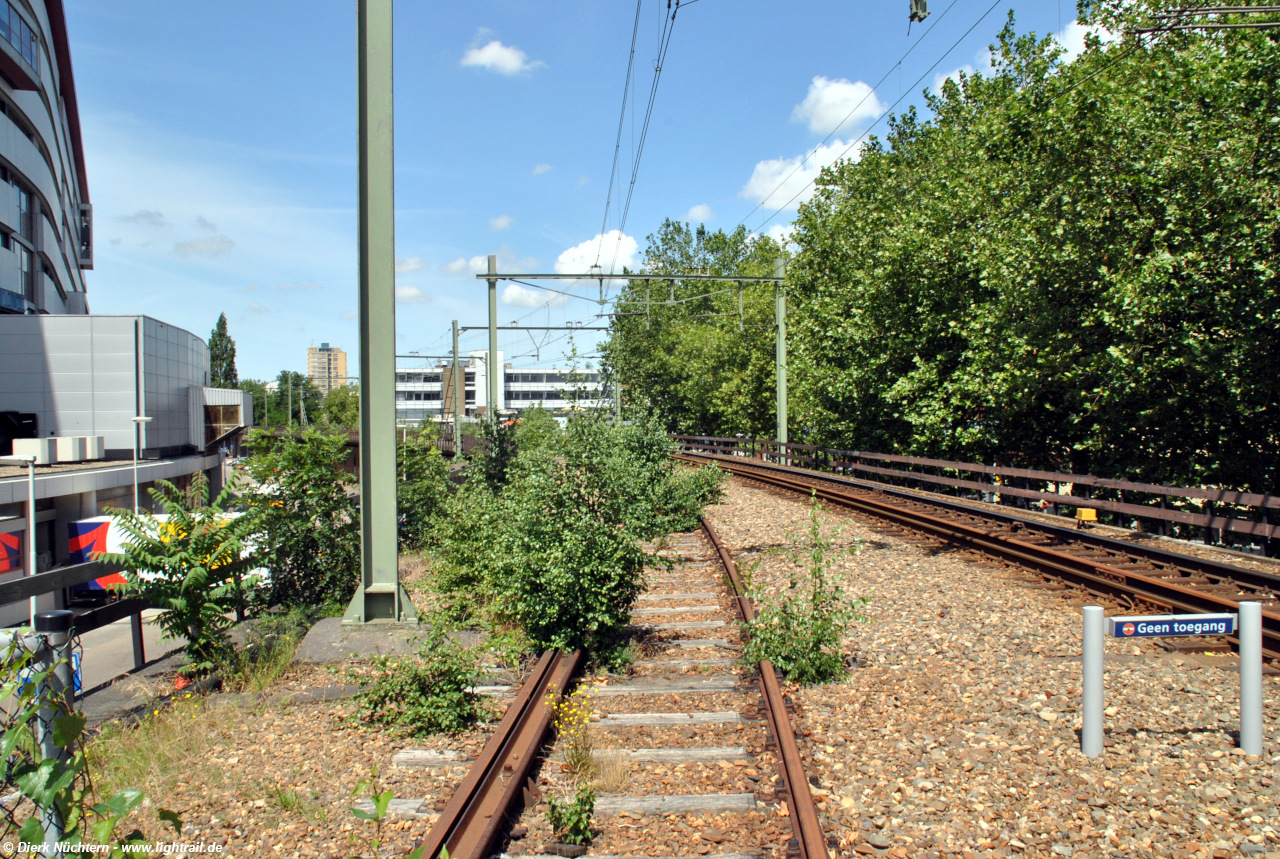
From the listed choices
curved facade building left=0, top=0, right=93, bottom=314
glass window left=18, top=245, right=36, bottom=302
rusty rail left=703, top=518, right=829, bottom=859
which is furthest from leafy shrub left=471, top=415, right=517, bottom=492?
glass window left=18, top=245, right=36, bottom=302

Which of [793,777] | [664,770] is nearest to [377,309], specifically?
[664,770]

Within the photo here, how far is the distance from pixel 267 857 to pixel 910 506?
15.1 metres

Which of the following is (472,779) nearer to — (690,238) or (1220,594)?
(1220,594)

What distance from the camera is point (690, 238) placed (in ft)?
218

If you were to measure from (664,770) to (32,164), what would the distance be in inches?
1988

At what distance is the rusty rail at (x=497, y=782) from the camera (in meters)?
3.92

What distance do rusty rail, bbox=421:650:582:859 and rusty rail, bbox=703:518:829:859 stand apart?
1.47 m

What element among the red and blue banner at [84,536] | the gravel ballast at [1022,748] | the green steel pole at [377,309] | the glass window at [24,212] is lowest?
the red and blue banner at [84,536]

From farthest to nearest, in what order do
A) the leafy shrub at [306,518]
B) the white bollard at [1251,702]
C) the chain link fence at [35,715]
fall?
1. the leafy shrub at [306,518]
2. the white bollard at [1251,702]
3. the chain link fence at [35,715]

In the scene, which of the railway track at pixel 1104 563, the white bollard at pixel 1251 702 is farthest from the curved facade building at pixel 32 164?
the white bollard at pixel 1251 702

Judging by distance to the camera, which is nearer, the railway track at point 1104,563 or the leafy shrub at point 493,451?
the railway track at point 1104,563

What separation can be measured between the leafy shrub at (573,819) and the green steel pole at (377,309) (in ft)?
14.5

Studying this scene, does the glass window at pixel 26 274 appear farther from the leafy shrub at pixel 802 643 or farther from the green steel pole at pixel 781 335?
the leafy shrub at pixel 802 643

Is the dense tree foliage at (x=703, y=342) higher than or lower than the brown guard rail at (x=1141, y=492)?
higher
